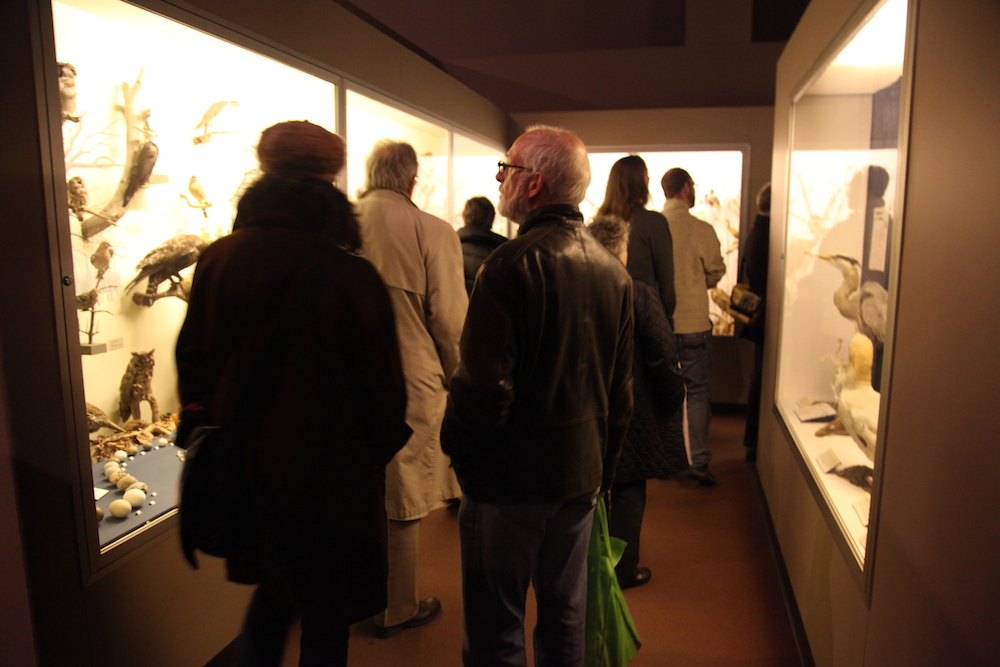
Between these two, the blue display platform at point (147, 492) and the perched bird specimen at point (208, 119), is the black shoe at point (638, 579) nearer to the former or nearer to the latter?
the blue display platform at point (147, 492)

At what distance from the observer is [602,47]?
701 centimetres

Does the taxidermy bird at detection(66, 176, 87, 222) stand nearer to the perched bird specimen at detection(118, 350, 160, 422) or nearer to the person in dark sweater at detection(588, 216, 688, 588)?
the perched bird specimen at detection(118, 350, 160, 422)

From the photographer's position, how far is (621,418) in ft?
6.12

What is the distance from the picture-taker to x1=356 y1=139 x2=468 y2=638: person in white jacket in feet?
7.63

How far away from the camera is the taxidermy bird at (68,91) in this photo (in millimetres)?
1965

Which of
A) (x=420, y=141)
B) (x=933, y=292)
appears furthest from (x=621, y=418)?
(x=420, y=141)

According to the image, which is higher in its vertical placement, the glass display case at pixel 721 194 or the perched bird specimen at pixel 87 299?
the glass display case at pixel 721 194

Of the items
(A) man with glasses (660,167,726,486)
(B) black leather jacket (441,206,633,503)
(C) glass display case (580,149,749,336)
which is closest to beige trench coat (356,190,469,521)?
(B) black leather jacket (441,206,633,503)

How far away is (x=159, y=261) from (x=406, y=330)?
938mm

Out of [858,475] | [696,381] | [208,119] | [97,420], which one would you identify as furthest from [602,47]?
[97,420]

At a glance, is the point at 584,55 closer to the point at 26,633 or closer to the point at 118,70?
the point at 118,70

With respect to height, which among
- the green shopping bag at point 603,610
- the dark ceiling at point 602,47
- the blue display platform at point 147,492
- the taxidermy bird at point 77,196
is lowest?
the green shopping bag at point 603,610

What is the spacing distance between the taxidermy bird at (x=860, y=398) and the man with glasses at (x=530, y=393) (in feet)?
3.37

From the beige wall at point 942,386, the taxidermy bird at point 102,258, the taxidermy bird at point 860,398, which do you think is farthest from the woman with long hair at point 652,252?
the taxidermy bird at point 102,258
